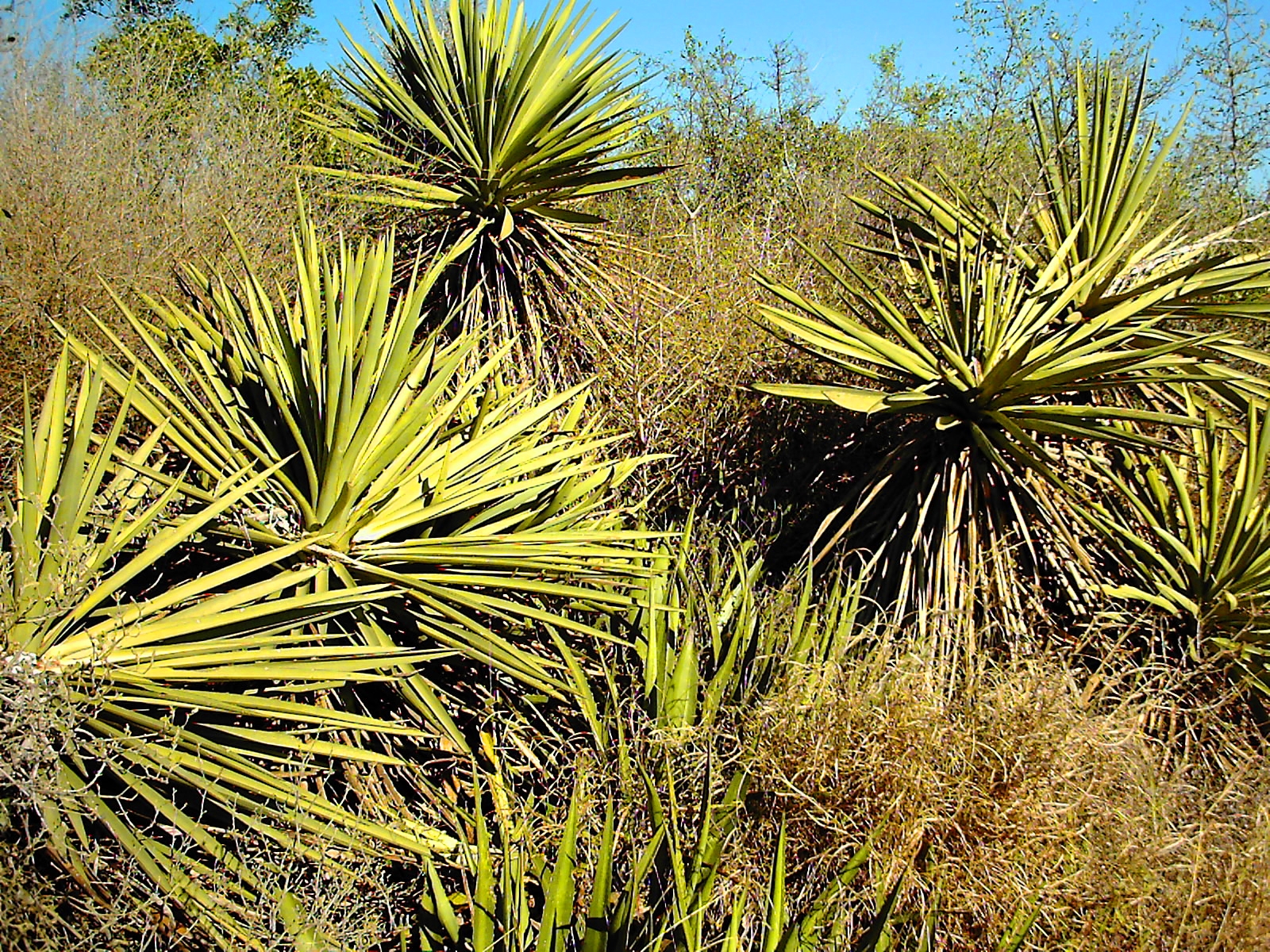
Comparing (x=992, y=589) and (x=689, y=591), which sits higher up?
(x=992, y=589)

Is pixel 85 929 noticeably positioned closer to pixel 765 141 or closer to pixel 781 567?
pixel 781 567

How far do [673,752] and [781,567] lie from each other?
1.80 metres

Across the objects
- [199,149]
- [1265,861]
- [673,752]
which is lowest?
[673,752]

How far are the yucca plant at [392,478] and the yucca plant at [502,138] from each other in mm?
1679

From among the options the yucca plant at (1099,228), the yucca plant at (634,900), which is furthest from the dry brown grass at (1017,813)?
the yucca plant at (1099,228)

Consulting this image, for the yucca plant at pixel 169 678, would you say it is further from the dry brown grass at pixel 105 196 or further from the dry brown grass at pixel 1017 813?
the dry brown grass at pixel 105 196

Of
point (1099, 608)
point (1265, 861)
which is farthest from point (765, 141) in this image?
point (1265, 861)

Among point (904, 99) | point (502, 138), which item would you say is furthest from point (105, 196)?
point (904, 99)

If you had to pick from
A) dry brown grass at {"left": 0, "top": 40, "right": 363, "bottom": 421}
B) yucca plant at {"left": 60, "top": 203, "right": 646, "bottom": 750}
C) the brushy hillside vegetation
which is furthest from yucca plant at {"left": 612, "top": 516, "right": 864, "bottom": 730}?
dry brown grass at {"left": 0, "top": 40, "right": 363, "bottom": 421}

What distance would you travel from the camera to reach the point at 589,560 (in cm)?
393

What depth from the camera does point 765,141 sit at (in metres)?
9.98

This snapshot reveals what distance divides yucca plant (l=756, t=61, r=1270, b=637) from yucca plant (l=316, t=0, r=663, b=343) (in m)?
1.78

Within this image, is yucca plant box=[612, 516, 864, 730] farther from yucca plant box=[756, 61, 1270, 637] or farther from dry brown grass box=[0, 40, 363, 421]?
dry brown grass box=[0, 40, 363, 421]

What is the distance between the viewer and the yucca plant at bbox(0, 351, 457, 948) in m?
2.56
